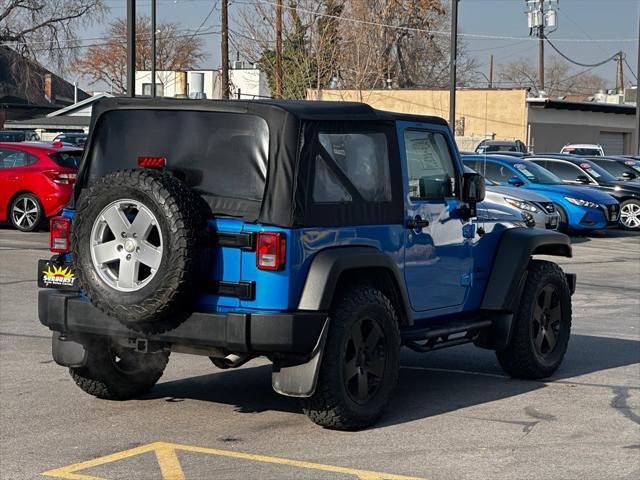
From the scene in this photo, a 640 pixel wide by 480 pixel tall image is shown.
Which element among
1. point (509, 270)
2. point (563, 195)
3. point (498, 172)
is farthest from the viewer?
point (563, 195)

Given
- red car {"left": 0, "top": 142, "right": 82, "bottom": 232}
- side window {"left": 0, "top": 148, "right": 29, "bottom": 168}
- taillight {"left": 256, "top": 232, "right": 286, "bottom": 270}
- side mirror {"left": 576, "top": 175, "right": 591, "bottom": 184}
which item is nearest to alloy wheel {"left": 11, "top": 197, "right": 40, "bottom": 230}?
red car {"left": 0, "top": 142, "right": 82, "bottom": 232}

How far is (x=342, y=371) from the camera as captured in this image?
23.0ft

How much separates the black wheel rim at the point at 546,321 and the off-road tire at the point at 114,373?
2.94 m

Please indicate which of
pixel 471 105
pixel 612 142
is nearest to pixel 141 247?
pixel 471 105

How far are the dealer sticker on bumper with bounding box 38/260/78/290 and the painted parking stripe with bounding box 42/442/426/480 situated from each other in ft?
4.09

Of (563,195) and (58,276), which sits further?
(563,195)

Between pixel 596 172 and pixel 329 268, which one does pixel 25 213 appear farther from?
pixel 329 268

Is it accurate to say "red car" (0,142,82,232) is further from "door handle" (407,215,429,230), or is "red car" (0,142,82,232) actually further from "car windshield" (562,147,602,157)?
A: "car windshield" (562,147,602,157)

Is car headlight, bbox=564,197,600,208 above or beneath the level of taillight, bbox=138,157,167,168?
beneath

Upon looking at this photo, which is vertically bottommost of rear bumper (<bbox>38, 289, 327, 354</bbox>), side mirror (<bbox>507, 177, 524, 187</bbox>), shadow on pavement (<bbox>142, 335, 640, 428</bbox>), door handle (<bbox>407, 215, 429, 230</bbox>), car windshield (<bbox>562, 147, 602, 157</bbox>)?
shadow on pavement (<bbox>142, 335, 640, 428</bbox>)

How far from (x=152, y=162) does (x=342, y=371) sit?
1.70m

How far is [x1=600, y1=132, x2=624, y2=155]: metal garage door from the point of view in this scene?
61213mm

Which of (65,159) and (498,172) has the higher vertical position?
(65,159)

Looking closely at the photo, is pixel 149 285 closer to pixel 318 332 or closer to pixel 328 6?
pixel 318 332
